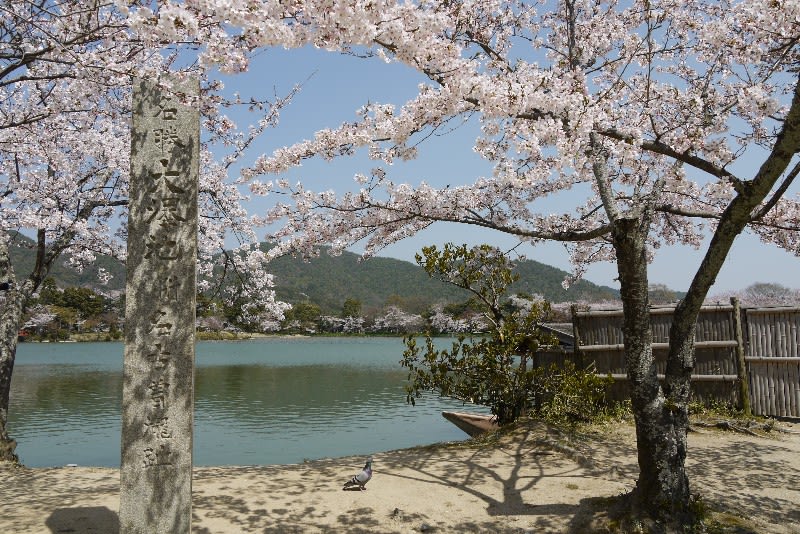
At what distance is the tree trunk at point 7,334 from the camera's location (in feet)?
24.8

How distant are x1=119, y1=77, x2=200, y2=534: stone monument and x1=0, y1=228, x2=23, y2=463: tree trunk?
195 inches

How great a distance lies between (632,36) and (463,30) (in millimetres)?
2765

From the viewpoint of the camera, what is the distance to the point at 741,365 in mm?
8375

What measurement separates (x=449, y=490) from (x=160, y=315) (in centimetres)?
321

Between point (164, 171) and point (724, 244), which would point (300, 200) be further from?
point (724, 244)

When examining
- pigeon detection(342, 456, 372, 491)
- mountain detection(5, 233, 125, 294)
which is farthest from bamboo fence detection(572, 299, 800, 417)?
mountain detection(5, 233, 125, 294)

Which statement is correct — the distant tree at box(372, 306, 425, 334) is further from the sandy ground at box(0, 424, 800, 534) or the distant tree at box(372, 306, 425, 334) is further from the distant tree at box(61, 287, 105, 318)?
the sandy ground at box(0, 424, 800, 534)

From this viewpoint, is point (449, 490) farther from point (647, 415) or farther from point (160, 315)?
point (160, 315)

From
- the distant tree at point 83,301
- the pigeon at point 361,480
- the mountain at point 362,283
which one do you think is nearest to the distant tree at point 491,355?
the pigeon at point 361,480

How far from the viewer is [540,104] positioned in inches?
166

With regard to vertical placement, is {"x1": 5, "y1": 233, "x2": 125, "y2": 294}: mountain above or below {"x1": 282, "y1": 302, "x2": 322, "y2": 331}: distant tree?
above

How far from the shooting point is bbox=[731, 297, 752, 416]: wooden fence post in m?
8.33

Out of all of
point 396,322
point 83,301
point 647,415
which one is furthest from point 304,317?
point 647,415

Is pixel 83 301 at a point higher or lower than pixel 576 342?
higher
